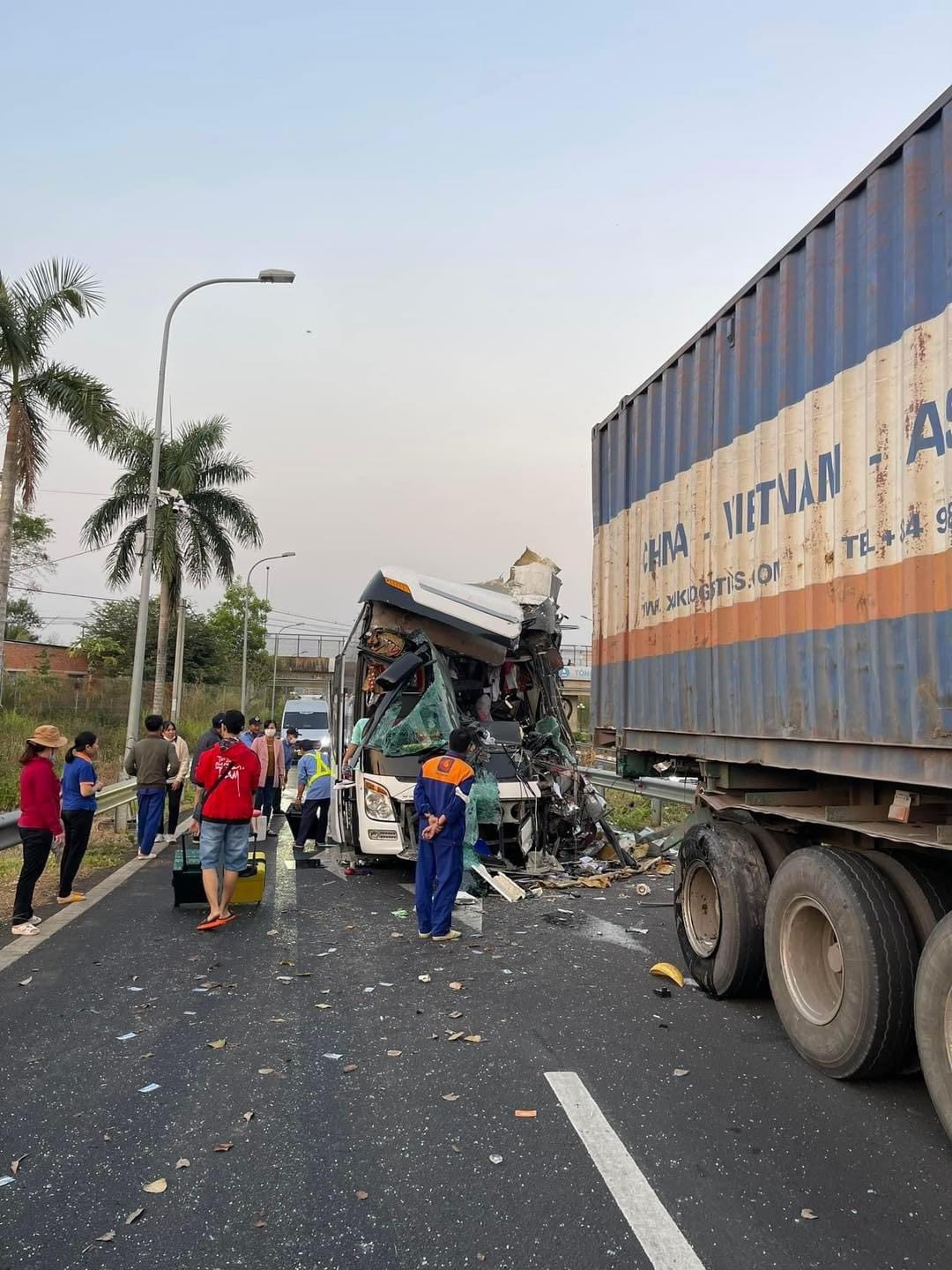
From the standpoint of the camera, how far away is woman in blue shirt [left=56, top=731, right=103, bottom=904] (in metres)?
8.03

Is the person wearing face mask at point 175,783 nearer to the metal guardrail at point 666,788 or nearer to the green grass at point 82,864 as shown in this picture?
the green grass at point 82,864

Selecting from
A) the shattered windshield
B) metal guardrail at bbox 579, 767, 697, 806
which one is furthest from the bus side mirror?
metal guardrail at bbox 579, 767, 697, 806

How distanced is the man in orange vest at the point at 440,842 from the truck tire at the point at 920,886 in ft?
11.7

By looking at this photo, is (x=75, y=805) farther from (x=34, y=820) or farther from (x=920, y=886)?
(x=920, y=886)

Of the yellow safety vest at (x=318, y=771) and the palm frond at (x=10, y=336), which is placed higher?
the palm frond at (x=10, y=336)

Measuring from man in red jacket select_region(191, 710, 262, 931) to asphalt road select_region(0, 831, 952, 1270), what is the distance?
3.56ft

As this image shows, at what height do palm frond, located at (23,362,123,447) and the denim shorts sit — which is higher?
palm frond, located at (23,362,123,447)

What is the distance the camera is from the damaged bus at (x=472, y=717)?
369 inches

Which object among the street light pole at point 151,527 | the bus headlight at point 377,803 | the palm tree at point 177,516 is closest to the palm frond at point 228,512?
the palm tree at point 177,516

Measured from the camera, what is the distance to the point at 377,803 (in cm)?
931

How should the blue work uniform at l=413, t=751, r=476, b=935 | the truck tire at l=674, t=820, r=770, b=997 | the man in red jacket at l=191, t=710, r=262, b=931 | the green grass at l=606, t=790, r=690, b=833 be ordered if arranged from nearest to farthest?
the truck tire at l=674, t=820, r=770, b=997, the blue work uniform at l=413, t=751, r=476, b=935, the man in red jacket at l=191, t=710, r=262, b=931, the green grass at l=606, t=790, r=690, b=833

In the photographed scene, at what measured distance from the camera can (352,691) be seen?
37.6 ft

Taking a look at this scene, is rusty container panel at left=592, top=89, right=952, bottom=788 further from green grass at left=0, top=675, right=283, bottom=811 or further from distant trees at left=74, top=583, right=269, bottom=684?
distant trees at left=74, top=583, right=269, bottom=684

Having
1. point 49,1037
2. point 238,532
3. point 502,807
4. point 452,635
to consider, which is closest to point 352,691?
point 452,635
